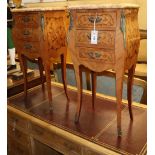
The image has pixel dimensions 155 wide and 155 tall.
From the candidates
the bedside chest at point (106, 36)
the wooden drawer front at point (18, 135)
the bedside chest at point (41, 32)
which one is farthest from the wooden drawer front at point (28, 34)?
the wooden drawer front at point (18, 135)

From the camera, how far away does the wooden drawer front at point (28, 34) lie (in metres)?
1.56

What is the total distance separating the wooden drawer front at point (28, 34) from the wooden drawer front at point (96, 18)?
16.0 inches

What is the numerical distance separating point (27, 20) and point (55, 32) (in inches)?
9.0

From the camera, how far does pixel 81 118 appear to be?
1.56 m

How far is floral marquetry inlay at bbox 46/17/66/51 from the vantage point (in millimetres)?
1538

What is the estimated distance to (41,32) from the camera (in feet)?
5.02

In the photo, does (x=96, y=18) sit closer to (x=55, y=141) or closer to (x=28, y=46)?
(x=28, y=46)

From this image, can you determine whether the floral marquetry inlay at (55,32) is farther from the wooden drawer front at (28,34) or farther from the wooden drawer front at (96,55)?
the wooden drawer front at (96,55)

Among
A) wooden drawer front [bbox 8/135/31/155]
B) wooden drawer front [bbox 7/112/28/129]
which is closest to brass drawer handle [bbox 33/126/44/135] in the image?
wooden drawer front [bbox 7/112/28/129]

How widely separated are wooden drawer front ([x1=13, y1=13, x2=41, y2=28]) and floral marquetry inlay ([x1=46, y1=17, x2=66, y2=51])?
8 centimetres

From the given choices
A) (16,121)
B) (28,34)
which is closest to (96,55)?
(28,34)

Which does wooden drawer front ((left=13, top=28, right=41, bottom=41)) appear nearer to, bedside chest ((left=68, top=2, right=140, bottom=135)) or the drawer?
the drawer
